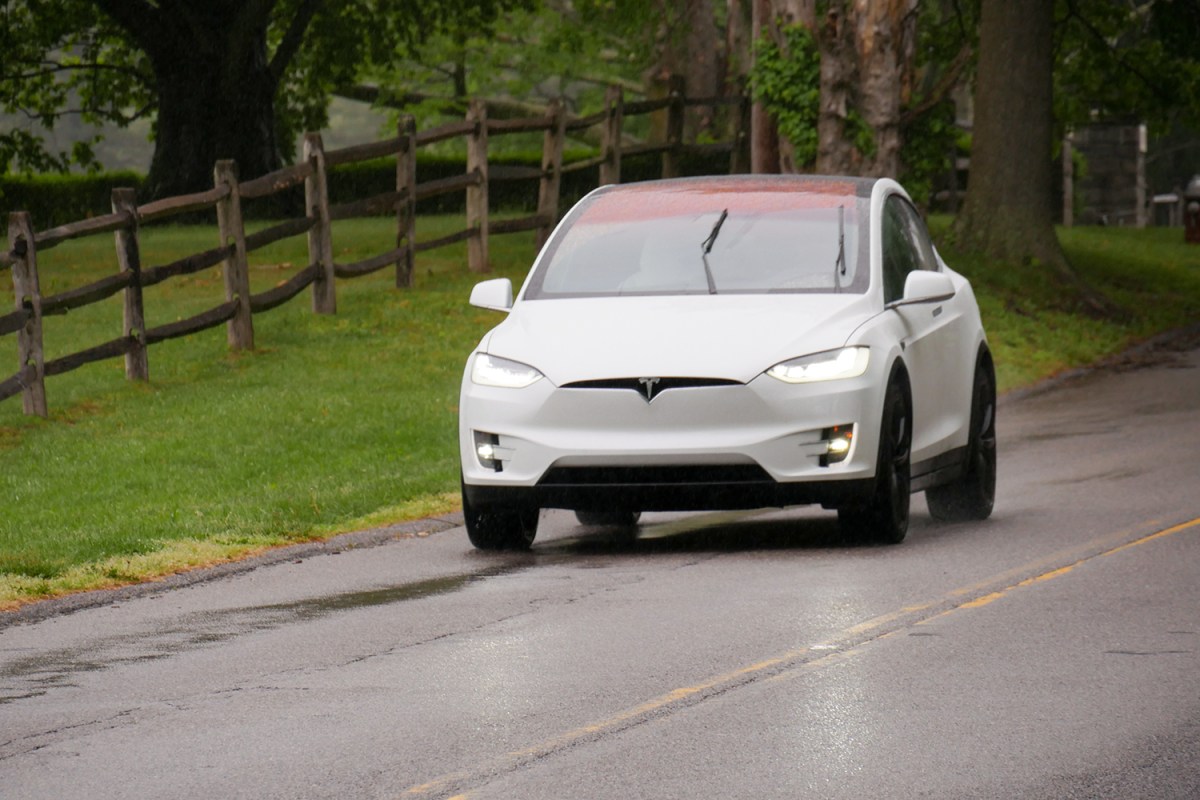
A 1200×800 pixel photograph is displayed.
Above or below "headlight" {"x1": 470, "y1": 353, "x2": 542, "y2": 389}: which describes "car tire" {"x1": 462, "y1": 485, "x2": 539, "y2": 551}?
below

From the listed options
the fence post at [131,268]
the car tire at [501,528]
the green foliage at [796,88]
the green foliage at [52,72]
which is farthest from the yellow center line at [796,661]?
the green foliage at [52,72]

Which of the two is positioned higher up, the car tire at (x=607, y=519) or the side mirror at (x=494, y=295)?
the side mirror at (x=494, y=295)

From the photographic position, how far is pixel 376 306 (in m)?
22.7

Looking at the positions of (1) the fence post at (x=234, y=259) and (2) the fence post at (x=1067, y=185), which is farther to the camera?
(2) the fence post at (x=1067, y=185)

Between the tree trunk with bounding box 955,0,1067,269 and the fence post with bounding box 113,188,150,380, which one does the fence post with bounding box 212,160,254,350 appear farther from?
the tree trunk with bounding box 955,0,1067,269

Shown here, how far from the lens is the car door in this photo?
11000mm

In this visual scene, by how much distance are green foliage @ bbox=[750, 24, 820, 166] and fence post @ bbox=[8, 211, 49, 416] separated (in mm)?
11848

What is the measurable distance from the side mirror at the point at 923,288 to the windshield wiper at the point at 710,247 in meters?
0.87

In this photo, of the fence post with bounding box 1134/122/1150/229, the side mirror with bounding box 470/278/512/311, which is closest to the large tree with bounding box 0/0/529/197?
the fence post with bounding box 1134/122/1150/229

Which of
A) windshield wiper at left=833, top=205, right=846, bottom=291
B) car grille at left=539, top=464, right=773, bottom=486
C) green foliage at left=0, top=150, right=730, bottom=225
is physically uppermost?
windshield wiper at left=833, top=205, right=846, bottom=291

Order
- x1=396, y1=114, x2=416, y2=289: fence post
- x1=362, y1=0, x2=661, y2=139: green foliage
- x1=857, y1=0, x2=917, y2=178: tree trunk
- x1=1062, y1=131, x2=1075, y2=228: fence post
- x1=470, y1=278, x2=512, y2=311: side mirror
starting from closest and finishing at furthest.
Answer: x1=470, y1=278, x2=512, y2=311: side mirror, x1=396, y1=114, x2=416, y2=289: fence post, x1=857, y1=0, x2=917, y2=178: tree trunk, x1=1062, y1=131, x2=1075, y2=228: fence post, x1=362, y1=0, x2=661, y2=139: green foliage

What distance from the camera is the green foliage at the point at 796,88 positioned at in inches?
1033

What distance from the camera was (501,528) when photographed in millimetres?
10906

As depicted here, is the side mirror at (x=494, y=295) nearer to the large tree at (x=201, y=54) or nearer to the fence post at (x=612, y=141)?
the fence post at (x=612, y=141)
